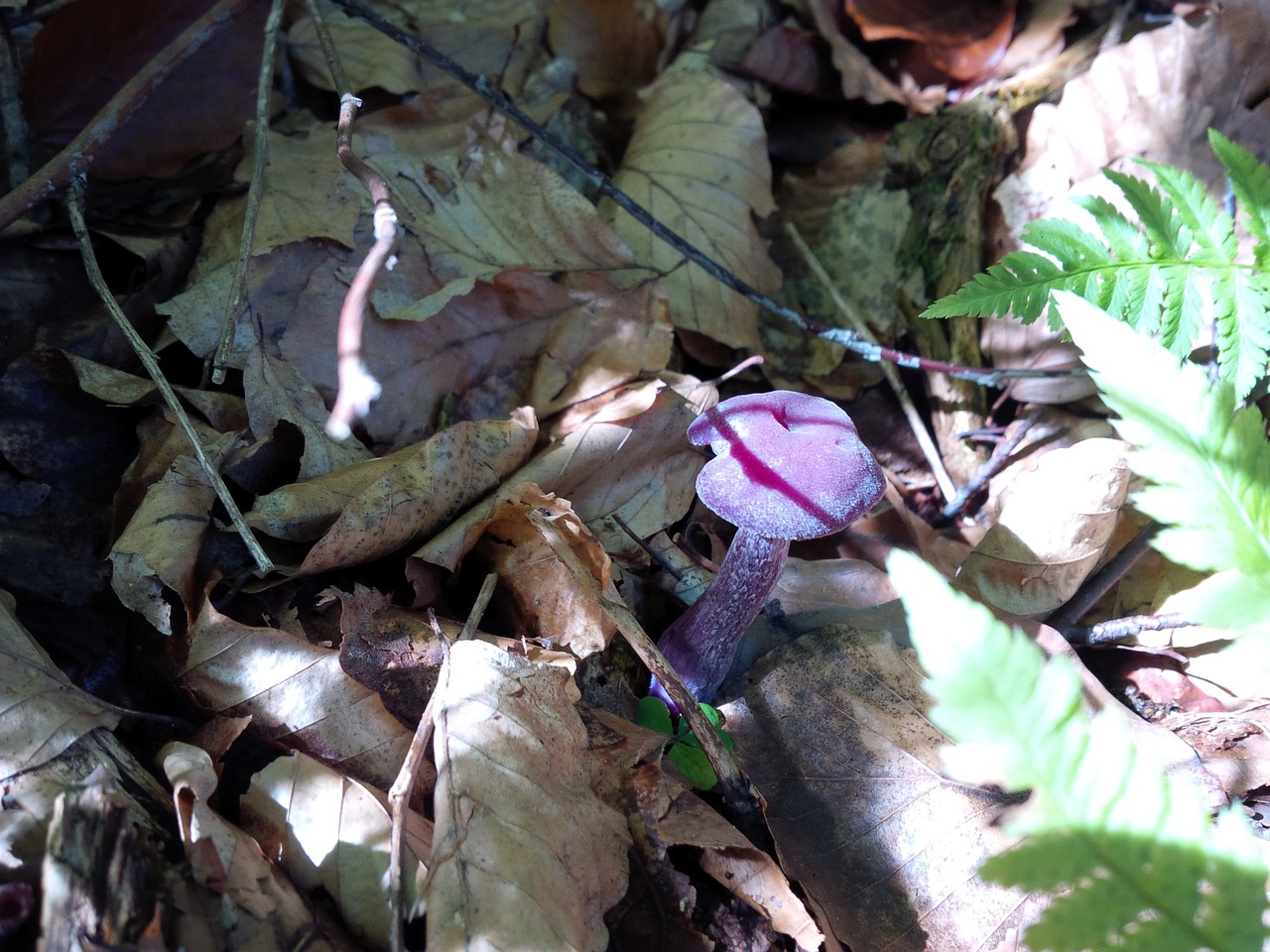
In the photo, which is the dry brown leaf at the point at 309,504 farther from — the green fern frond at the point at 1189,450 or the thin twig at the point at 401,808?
the green fern frond at the point at 1189,450

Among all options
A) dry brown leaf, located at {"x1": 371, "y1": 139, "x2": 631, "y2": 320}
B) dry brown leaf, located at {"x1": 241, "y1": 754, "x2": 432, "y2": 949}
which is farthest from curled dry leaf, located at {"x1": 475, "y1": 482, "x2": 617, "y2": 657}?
dry brown leaf, located at {"x1": 371, "y1": 139, "x2": 631, "y2": 320}

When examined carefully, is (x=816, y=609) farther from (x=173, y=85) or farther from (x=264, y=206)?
(x=173, y=85)

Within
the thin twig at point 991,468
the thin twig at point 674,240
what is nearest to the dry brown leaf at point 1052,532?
the thin twig at point 991,468

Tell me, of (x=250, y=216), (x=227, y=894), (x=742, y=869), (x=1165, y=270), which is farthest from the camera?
(x=250, y=216)

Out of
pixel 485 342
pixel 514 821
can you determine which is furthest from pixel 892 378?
pixel 514 821

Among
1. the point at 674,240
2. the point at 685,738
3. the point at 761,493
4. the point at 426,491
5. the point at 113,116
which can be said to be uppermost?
the point at 113,116

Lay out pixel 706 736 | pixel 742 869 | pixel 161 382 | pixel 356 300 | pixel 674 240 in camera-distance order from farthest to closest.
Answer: pixel 674 240
pixel 161 382
pixel 706 736
pixel 742 869
pixel 356 300

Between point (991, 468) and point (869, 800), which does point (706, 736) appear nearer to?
point (869, 800)
